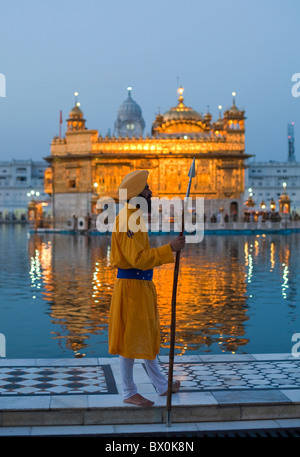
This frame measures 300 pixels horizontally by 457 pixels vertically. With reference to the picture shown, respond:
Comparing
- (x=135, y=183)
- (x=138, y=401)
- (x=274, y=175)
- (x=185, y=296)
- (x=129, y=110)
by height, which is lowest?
(x=185, y=296)

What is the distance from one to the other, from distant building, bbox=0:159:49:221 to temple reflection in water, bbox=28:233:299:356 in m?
85.8

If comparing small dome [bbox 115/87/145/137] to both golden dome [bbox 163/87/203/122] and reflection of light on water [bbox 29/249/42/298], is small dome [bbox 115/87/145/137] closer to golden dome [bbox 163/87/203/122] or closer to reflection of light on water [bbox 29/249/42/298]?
golden dome [bbox 163/87/203/122]

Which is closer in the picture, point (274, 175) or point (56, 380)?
point (56, 380)

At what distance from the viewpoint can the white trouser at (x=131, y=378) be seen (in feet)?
17.4

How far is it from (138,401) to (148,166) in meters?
53.9

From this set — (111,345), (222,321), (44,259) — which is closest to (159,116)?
(44,259)

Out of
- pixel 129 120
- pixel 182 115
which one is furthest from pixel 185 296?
pixel 129 120

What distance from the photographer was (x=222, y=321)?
988cm

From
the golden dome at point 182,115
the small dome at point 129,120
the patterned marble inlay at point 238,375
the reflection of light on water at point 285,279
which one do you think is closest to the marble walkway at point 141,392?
the patterned marble inlay at point 238,375

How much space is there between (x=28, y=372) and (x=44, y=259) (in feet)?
51.5

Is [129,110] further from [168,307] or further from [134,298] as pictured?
[134,298]

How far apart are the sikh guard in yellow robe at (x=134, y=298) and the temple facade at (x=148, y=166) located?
52.6 m

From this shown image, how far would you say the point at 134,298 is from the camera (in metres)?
5.47

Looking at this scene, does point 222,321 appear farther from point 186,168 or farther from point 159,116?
point 159,116
